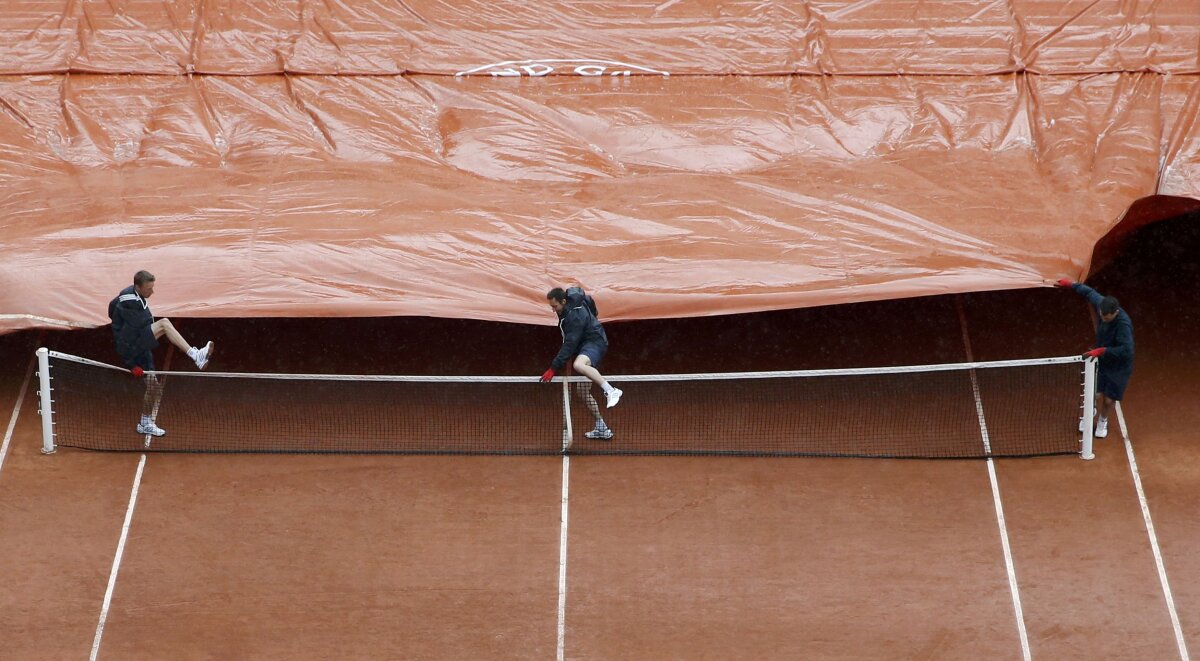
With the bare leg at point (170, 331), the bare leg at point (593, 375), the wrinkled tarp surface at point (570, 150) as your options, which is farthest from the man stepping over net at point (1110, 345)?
the bare leg at point (170, 331)

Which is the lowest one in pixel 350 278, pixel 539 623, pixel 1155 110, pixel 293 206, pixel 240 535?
pixel 539 623

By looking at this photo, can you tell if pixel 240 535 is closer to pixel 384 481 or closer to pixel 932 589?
pixel 384 481

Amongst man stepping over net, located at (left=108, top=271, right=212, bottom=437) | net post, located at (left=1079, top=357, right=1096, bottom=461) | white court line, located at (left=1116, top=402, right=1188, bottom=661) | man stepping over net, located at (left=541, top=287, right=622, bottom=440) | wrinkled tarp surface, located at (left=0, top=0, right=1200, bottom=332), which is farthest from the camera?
wrinkled tarp surface, located at (left=0, top=0, right=1200, bottom=332)

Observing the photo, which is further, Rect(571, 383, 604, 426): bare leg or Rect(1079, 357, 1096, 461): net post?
Rect(571, 383, 604, 426): bare leg

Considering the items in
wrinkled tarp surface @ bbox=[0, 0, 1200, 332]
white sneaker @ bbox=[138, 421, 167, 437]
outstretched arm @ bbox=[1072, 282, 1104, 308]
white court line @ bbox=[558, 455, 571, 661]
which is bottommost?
white court line @ bbox=[558, 455, 571, 661]

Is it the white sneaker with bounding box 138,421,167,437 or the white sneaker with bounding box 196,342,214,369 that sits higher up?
the white sneaker with bounding box 196,342,214,369

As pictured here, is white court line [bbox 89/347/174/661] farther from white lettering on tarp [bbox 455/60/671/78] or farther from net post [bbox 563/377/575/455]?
white lettering on tarp [bbox 455/60/671/78]

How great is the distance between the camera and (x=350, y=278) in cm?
→ 1351

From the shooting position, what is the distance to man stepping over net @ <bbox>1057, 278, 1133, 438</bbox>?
13.0 metres

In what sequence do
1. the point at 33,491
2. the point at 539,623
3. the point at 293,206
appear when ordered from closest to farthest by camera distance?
the point at 539,623, the point at 33,491, the point at 293,206

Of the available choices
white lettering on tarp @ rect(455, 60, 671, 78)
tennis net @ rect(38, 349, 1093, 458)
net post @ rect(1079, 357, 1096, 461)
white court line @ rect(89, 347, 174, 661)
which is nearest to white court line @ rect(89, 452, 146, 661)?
white court line @ rect(89, 347, 174, 661)

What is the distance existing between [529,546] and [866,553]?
9.90 feet

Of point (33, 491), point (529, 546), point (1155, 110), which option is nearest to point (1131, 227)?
point (1155, 110)

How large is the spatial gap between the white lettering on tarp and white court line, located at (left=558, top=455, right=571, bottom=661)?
4.64 metres
